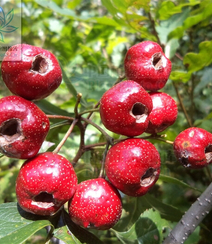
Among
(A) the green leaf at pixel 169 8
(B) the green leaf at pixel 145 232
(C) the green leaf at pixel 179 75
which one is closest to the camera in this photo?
(B) the green leaf at pixel 145 232

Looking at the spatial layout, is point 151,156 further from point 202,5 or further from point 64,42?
point 64,42

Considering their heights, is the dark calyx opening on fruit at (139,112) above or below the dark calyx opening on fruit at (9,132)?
above

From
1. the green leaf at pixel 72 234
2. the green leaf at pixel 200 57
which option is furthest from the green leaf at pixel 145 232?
the green leaf at pixel 200 57

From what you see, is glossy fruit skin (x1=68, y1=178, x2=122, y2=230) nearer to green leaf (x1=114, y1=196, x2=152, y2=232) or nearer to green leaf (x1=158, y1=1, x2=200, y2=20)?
green leaf (x1=114, y1=196, x2=152, y2=232)

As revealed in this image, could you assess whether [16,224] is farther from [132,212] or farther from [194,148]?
[132,212]

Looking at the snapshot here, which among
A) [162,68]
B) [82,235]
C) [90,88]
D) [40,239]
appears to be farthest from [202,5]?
[40,239]

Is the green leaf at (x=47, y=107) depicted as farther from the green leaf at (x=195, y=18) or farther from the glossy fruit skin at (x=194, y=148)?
the green leaf at (x=195, y=18)
